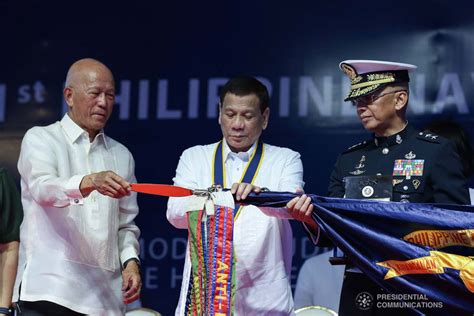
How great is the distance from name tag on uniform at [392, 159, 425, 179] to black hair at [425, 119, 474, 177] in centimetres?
104

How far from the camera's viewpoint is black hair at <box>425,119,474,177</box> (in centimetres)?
541

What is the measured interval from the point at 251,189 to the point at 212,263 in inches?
13.3

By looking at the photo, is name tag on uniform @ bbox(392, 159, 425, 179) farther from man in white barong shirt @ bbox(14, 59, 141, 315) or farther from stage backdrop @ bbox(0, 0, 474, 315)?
stage backdrop @ bbox(0, 0, 474, 315)

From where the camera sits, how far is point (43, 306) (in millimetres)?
4348

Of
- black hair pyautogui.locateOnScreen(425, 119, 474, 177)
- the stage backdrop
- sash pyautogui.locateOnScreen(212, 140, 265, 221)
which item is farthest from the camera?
the stage backdrop

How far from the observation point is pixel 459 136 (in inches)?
216

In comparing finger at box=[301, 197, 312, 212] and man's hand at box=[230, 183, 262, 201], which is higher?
man's hand at box=[230, 183, 262, 201]

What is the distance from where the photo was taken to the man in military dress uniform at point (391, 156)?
427 cm

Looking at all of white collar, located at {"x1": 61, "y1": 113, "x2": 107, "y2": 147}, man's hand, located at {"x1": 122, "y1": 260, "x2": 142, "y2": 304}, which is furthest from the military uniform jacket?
white collar, located at {"x1": 61, "y1": 113, "x2": 107, "y2": 147}

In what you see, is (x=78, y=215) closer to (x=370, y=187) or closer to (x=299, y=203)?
(x=299, y=203)

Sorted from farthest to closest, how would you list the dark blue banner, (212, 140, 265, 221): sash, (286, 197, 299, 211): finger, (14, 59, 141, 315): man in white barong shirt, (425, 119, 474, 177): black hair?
(425, 119, 474, 177): black hair < (212, 140, 265, 221): sash < (14, 59, 141, 315): man in white barong shirt < (286, 197, 299, 211): finger < the dark blue banner

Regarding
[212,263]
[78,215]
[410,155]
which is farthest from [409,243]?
[78,215]

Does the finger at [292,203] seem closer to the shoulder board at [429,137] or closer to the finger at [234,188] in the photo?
the finger at [234,188]

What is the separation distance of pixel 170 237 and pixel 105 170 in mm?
1332
